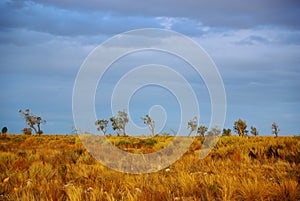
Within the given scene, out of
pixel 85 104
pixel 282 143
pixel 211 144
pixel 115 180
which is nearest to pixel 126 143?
pixel 211 144

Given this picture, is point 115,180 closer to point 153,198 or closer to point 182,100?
point 153,198

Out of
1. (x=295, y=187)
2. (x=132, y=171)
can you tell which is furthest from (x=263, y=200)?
(x=132, y=171)

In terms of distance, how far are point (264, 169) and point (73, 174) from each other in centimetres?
574

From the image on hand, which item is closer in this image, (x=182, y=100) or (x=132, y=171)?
(x=132, y=171)

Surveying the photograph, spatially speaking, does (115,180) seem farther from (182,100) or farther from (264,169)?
(182,100)

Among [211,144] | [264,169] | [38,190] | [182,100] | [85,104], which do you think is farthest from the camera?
[211,144]

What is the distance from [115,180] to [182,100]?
7819 mm

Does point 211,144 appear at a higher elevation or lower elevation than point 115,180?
higher

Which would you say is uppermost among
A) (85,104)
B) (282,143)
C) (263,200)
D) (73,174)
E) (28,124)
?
(28,124)

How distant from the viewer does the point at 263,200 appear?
5.32m

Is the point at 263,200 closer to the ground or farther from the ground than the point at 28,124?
closer to the ground

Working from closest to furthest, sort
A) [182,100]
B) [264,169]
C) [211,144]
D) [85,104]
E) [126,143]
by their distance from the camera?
[264,169] → [85,104] → [182,100] → [211,144] → [126,143]

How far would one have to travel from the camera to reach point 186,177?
278 inches

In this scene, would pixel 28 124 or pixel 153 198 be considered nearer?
pixel 153 198
